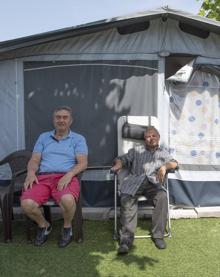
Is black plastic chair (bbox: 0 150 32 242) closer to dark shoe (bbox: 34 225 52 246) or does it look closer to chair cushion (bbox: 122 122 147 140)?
dark shoe (bbox: 34 225 52 246)

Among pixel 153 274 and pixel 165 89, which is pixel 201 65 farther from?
pixel 153 274

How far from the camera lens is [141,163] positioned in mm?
4551

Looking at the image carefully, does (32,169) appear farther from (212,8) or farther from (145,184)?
(212,8)

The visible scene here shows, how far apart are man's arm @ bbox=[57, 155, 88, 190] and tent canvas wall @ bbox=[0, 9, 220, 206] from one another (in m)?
Answer: 0.79

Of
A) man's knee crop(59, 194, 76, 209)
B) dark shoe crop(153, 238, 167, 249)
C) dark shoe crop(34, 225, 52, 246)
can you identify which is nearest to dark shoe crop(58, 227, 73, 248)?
dark shoe crop(34, 225, 52, 246)

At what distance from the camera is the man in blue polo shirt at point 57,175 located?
4031 mm

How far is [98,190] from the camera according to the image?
5172mm

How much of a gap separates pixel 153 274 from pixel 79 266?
663 millimetres

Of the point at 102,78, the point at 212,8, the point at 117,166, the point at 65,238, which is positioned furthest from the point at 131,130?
the point at 212,8

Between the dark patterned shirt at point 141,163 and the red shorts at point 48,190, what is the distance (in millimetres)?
531

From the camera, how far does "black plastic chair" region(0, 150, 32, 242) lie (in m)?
4.20

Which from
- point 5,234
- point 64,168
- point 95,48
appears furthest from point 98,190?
point 95,48

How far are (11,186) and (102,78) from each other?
5.81ft

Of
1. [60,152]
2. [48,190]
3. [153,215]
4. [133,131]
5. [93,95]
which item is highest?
[93,95]
